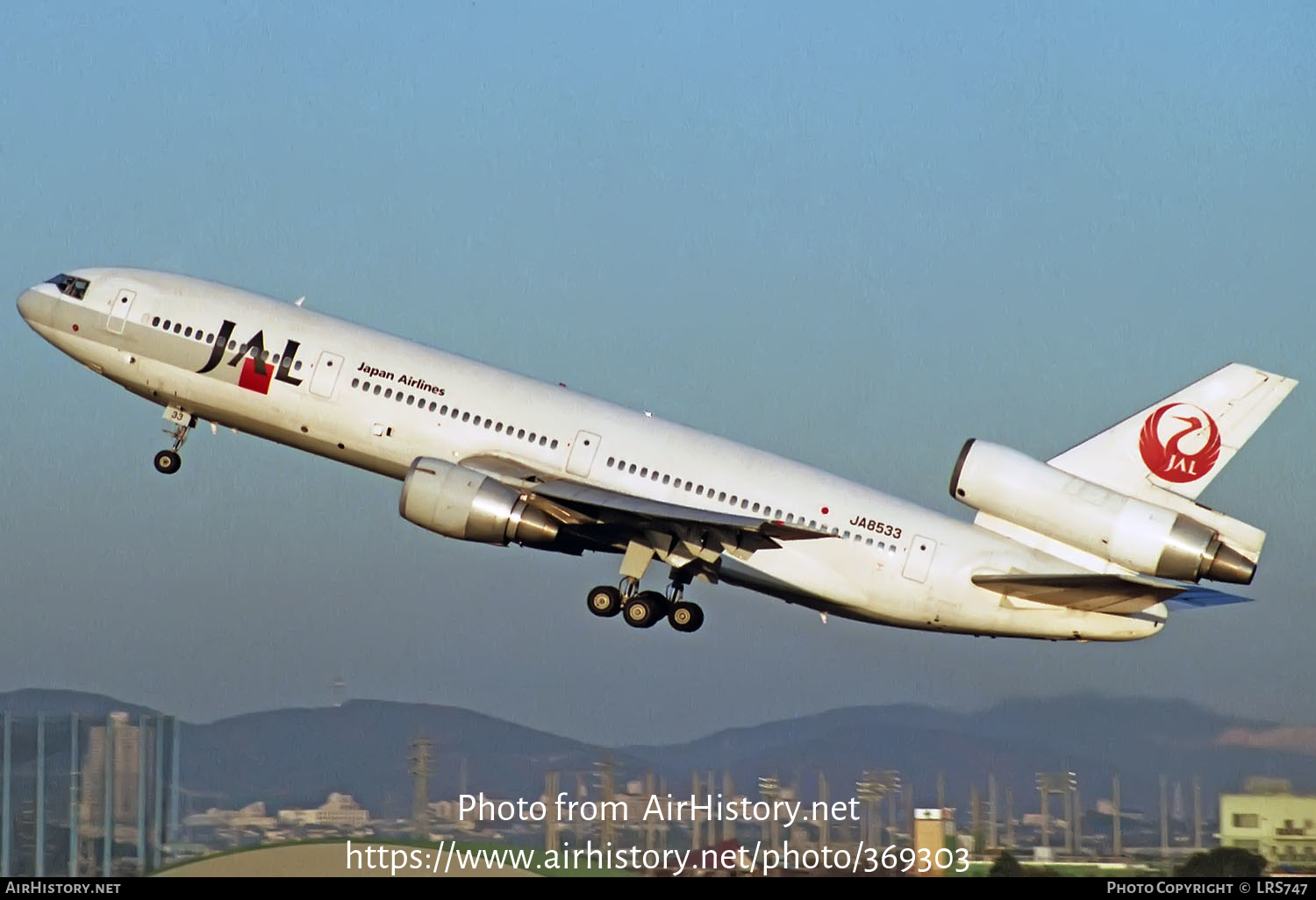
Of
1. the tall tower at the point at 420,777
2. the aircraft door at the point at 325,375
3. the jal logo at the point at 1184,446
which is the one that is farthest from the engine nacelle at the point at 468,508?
the jal logo at the point at 1184,446

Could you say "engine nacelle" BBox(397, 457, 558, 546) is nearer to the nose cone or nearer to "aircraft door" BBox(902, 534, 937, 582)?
"aircraft door" BBox(902, 534, 937, 582)

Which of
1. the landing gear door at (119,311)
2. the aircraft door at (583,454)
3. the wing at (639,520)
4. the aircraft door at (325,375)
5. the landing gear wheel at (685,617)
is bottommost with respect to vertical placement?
the landing gear wheel at (685,617)

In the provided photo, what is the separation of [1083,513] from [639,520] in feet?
34.5

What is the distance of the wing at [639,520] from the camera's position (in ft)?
146

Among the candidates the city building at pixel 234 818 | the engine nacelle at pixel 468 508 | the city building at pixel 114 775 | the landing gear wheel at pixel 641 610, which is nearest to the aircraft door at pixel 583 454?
the engine nacelle at pixel 468 508

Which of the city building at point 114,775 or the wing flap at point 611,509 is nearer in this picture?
the wing flap at point 611,509

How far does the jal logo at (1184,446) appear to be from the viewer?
45312 mm

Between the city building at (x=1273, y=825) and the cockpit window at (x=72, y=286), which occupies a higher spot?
the cockpit window at (x=72, y=286)

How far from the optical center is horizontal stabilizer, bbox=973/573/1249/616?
145ft

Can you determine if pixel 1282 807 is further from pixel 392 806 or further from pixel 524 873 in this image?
pixel 392 806

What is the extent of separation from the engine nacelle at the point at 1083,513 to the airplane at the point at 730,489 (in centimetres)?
5

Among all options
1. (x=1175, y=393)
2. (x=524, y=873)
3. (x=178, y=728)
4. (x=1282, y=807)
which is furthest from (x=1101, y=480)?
(x=178, y=728)

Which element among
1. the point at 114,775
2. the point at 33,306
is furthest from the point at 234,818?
the point at 33,306

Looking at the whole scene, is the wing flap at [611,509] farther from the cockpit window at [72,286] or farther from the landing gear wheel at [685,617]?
the cockpit window at [72,286]
